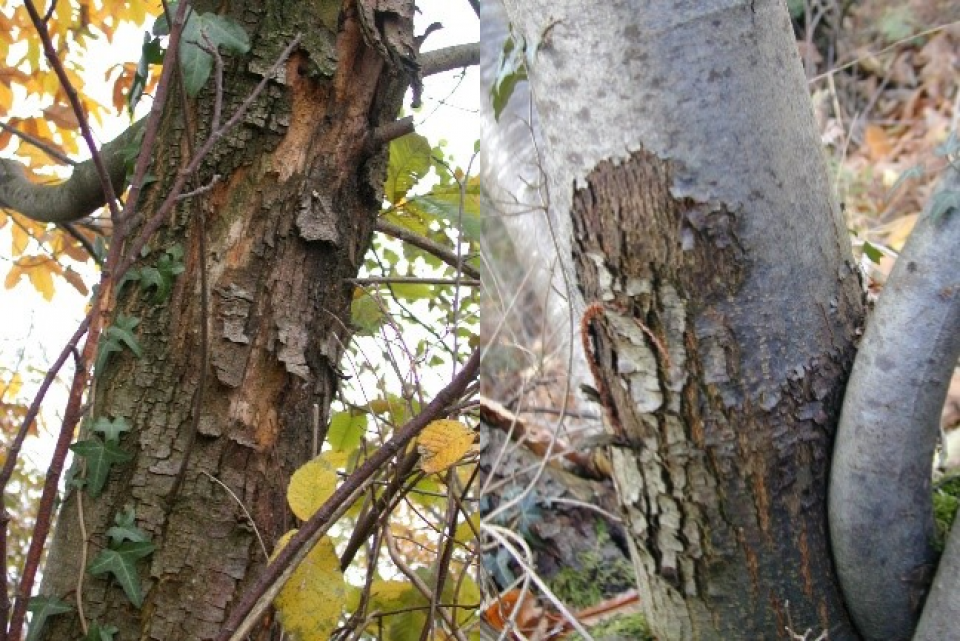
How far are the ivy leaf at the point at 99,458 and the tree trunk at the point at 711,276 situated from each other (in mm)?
385

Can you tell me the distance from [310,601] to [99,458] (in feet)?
0.66

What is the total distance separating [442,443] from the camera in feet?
2.21

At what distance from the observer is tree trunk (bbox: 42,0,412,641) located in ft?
2.20

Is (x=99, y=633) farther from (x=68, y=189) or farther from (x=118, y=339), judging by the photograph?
(x=68, y=189)

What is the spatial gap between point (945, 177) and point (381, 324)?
55cm

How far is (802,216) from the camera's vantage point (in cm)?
63

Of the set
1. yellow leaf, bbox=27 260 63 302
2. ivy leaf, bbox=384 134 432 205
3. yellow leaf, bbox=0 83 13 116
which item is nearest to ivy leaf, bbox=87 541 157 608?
ivy leaf, bbox=384 134 432 205

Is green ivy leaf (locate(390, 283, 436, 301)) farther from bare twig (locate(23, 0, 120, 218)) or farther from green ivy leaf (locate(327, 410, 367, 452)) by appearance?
bare twig (locate(23, 0, 120, 218))

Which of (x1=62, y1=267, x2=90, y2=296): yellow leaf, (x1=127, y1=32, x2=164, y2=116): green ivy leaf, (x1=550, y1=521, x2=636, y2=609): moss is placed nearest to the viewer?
(x1=127, y1=32, x2=164, y2=116): green ivy leaf

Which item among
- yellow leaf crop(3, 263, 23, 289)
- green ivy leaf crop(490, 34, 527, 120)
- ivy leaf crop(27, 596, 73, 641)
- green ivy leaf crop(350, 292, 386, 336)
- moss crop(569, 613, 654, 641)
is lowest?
moss crop(569, 613, 654, 641)

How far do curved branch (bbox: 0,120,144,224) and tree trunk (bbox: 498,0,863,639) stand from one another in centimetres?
44

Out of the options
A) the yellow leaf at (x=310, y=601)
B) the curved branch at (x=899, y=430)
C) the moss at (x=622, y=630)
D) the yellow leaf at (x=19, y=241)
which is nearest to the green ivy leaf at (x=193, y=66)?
the yellow leaf at (x=310, y=601)

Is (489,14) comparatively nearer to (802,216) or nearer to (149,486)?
(802,216)

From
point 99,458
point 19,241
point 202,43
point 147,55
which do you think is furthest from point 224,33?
point 19,241
